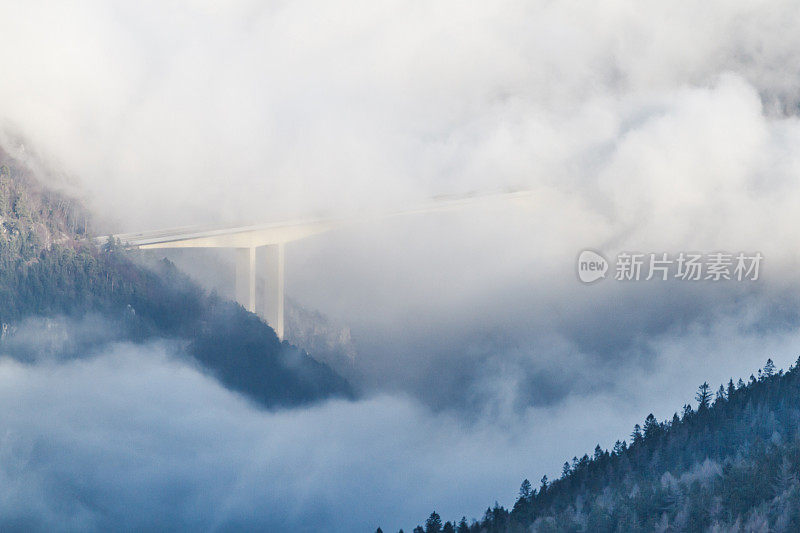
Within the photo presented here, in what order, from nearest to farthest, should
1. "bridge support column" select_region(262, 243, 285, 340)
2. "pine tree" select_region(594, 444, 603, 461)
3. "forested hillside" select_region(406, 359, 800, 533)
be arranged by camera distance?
"forested hillside" select_region(406, 359, 800, 533) → "pine tree" select_region(594, 444, 603, 461) → "bridge support column" select_region(262, 243, 285, 340)

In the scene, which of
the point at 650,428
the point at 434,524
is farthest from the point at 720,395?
the point at 434,524

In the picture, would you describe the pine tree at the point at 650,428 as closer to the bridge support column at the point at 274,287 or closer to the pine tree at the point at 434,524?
the pine tree at the point at 434,524

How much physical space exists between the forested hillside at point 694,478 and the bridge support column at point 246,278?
57.9ft

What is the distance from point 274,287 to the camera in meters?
74.7

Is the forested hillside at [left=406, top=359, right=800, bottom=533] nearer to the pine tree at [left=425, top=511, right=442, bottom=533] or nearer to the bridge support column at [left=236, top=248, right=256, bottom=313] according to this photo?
the pine tree at [left=425, top=511, right=442, bottom=533]

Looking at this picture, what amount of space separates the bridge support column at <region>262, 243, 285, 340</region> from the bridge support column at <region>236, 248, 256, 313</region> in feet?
4.09

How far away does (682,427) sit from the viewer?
65.4 meters

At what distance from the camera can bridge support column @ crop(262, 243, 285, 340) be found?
73875 mm

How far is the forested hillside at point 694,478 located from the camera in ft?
181

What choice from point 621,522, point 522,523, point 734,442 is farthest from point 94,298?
point 734,442

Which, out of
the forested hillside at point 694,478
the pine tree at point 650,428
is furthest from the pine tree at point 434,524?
the pine tree at point 650,428

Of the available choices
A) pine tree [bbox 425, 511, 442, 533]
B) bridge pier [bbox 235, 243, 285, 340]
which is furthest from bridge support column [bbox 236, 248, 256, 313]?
pine tree [bbox 425, 511, 442, 533]

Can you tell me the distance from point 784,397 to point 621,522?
13.6 metres

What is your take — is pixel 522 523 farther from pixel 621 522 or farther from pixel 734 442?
pixel 734 442
